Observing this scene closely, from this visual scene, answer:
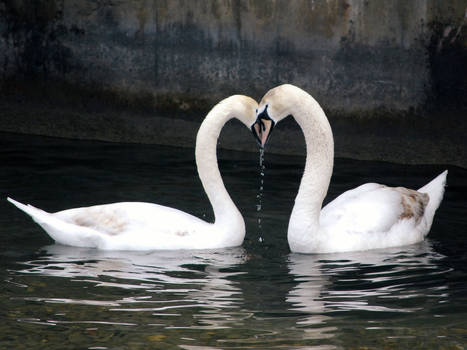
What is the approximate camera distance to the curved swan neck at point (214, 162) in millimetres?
8844

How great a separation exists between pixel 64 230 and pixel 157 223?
760mm

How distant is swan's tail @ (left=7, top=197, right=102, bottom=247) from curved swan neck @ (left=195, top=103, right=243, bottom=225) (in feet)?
3.31

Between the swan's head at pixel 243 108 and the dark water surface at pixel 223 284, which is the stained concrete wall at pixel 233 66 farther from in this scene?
the swan's head at pixel 243 108

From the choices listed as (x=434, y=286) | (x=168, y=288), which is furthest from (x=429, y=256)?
(x=168, y=288)

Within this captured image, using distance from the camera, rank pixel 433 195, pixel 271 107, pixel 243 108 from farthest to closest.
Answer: pixel 433 195 < pixel 243 108 < pixel 271 107

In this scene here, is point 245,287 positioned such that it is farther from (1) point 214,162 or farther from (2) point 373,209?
(2) point 373,209

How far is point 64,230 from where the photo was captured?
8766mm

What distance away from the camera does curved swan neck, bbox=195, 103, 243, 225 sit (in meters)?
8.84

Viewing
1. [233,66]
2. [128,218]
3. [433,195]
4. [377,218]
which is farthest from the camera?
[233,66]

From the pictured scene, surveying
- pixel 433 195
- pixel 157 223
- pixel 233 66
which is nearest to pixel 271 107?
pixel 157 223

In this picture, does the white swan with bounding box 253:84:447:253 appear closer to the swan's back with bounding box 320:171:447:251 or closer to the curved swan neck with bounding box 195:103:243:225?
the swan's back with bounding box 320:171:447:251

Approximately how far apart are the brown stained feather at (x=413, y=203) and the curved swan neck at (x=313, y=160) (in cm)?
88

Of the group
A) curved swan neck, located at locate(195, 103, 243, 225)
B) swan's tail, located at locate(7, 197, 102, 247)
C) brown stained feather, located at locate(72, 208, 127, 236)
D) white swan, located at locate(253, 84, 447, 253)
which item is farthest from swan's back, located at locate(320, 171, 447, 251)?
swan's tail, located at locate(7, 197, 102, 247)

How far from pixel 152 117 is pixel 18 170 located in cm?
227
